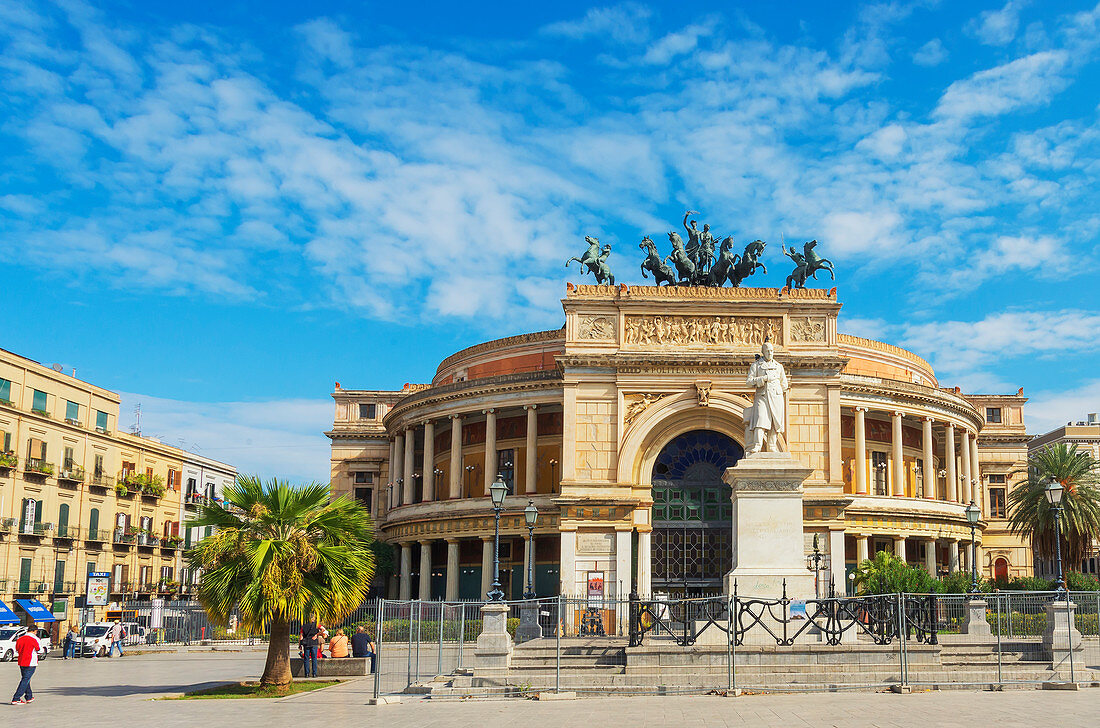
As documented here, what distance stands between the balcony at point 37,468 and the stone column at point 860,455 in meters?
44.8

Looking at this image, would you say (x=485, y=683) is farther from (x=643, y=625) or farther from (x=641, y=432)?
(x=641, y=432)

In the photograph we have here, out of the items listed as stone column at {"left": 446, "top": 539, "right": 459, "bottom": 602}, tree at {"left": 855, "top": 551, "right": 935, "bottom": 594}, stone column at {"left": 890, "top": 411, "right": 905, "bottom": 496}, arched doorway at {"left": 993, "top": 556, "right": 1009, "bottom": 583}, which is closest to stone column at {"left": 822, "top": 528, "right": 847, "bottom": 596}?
tree at {"left": 855, "top": 551, "right": 935, "bottom": 594}

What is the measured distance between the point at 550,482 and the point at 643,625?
35617 millimetres

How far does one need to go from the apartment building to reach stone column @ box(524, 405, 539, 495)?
18.2 metres

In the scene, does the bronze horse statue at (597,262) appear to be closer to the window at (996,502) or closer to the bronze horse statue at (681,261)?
the bronze horse statue at (681,261)

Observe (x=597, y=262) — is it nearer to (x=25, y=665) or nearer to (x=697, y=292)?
(x=697, y=292)

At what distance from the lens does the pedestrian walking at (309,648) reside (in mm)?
27562

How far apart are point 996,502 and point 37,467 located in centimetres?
6287

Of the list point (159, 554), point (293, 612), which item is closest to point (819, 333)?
point (293, 612)

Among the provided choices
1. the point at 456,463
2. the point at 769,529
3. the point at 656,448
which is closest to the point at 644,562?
the point at 656,448

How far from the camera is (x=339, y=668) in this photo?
29.5 m

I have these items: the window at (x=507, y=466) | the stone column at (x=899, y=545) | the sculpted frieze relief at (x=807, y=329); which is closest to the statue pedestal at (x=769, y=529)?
the sculpted frieze relief at (x=807, y=329)

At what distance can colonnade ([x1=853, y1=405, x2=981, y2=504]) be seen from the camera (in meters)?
59.4

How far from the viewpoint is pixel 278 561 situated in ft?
79.3
